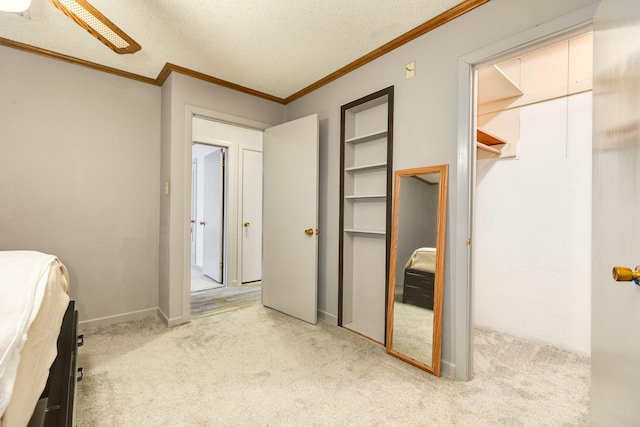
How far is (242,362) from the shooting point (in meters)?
2.09

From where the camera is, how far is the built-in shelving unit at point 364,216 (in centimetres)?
253

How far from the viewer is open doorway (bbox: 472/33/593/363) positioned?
87.3 inches

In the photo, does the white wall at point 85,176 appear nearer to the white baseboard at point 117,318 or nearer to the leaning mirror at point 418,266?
the white baseboard at point 117,318

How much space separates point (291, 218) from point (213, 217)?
2253 millimetres

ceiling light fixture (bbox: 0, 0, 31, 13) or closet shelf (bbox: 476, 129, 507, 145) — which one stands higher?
ceiling light fixture (bbox: 0, 0, 31, 13)

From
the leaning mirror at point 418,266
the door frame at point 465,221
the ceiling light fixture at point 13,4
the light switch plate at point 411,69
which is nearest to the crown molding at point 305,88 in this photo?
the light switch plate at point 411,69

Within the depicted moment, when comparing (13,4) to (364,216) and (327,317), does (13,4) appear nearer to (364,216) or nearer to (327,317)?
(364,216)

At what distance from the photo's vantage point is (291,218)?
3059 mm

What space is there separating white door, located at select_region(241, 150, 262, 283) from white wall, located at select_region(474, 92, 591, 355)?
3.07 meters

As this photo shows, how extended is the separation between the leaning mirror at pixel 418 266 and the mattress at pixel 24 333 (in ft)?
6.42

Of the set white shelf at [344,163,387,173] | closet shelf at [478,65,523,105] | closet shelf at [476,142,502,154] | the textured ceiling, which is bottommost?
white shelf at [344,163,387,173]

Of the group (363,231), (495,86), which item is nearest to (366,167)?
(363,231)

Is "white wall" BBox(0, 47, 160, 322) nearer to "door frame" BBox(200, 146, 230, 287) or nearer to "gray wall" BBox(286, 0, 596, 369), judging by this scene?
"door frame" BBox(200, 146, 230, 287)

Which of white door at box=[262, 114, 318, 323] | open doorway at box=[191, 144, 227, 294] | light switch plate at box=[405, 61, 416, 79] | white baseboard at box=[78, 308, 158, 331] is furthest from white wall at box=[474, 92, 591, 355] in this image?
open doorway at box=[191, 144, 227, 294]
